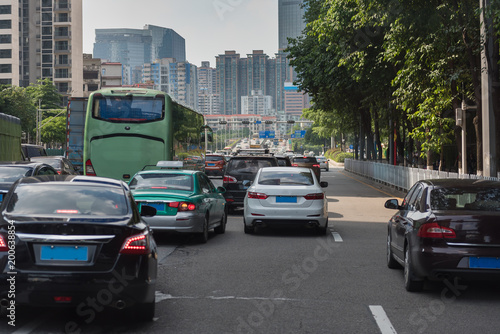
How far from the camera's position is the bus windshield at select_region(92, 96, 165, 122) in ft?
71.5

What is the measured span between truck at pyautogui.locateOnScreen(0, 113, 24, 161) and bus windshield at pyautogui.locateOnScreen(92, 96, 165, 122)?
256 cm

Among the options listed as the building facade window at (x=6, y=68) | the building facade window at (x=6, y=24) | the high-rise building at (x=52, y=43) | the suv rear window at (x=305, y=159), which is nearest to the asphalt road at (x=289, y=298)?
the suv rear window at (x=305, y=159)

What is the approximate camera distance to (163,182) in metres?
13.9

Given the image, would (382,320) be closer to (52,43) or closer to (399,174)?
(399,174)

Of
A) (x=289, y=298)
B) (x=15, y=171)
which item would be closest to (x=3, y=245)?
(x=289, y=298)

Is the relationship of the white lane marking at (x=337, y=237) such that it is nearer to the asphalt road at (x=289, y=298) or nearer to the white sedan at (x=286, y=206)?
the white sedan at (x=286, y=206)

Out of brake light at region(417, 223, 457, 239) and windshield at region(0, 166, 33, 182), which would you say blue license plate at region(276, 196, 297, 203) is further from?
brake light at region(417, 223, 457, 239)

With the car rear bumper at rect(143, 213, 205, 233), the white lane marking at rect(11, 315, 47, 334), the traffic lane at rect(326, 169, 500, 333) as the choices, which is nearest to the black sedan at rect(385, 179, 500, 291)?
the traffic lane at rect(326, 169, 500, 333)

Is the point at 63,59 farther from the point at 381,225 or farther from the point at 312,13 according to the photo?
the point at 381,225

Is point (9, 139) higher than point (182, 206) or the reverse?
higher

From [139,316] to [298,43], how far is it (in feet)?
113

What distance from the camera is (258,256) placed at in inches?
458

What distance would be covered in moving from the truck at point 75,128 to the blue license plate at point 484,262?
2675 centimetres

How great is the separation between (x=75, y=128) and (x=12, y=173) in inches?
794
